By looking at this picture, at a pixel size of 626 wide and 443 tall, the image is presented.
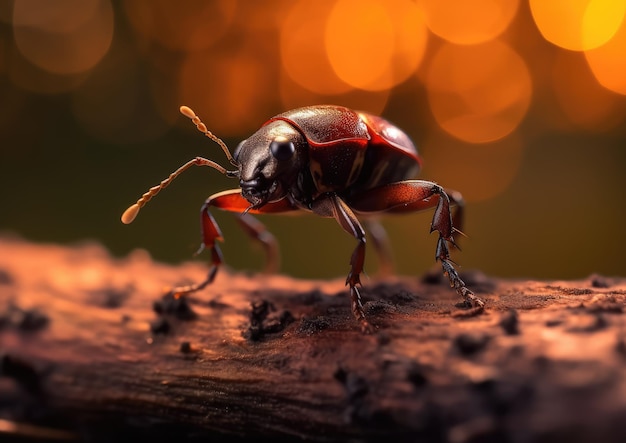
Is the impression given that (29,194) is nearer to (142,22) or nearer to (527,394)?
(142,22)

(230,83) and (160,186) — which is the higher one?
(230,83)

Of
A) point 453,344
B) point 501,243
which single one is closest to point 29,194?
point 501,243

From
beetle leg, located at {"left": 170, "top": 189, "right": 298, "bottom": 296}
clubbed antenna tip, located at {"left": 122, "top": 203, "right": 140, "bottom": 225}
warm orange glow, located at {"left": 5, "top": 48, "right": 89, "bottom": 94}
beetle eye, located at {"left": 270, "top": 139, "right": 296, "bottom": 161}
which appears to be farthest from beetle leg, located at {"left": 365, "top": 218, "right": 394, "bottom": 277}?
warm orange glow, located at {"left": 5, "top": 48, "right": 89, "bottom": 94}

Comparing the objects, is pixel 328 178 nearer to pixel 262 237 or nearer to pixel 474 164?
pixel 262 237

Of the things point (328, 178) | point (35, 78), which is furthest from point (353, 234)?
point (35, 78)

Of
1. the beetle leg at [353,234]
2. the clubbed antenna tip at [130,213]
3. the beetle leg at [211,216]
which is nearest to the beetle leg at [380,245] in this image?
the beetle leg at [211,216]

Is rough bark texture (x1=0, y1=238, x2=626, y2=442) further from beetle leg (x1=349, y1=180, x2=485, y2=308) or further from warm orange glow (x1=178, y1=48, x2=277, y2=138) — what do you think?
warm orange glow (x1=178, y1=48, x2=277, y2=138)
